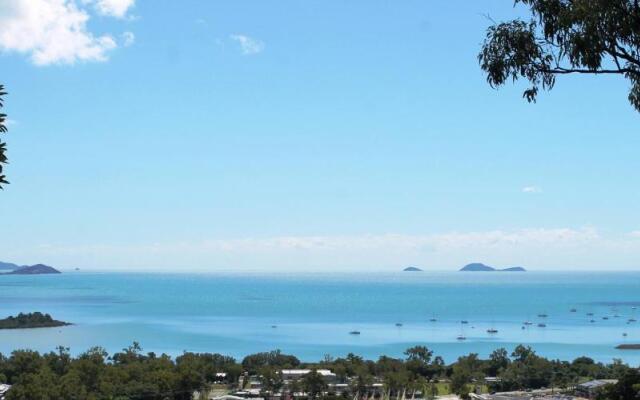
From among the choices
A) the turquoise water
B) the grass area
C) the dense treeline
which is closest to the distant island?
the turquoise water

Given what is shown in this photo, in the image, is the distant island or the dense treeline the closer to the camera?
the dense treeline

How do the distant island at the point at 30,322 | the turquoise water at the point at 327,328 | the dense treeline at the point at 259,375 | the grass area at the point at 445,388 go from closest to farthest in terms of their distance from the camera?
1. the dense treeline at the point at 259,375
2. the grass area at the point at 445,388
3. the turquoise water at the point at 327,328
4. the distant island at the point at 30,322

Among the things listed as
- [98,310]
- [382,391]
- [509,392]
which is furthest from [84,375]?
[98,310]

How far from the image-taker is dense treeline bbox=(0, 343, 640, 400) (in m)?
26.5

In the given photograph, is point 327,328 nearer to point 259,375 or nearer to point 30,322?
point 30,322

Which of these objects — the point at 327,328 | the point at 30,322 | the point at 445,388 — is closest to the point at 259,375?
the point at 445,388

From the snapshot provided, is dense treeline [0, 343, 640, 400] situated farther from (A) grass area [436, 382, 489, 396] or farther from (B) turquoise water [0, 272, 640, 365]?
(B) turquoise water [0, 272, 640, 365]

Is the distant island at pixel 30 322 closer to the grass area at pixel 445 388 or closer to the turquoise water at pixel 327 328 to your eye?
the turquoise water at pixel 327 328

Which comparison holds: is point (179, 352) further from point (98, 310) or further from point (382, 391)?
point (98, 310)

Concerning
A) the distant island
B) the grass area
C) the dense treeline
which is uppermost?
the dense treeline

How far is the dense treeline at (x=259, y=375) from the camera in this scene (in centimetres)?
2652

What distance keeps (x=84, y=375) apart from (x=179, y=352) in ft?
82.2

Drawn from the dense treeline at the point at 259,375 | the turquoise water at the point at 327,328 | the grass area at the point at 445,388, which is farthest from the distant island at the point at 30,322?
the grass area at the point at 445,388

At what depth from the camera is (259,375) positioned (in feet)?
111
